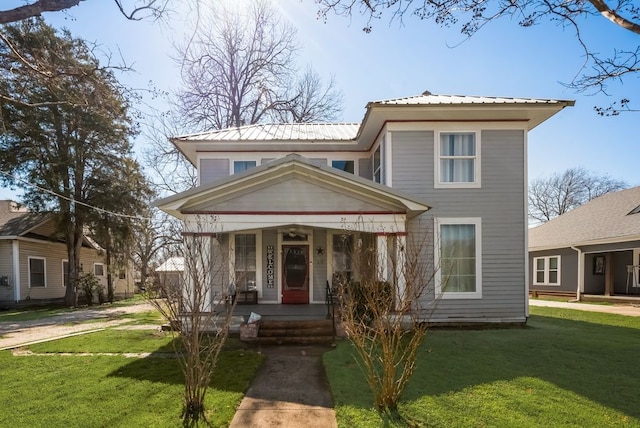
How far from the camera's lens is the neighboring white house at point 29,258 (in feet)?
59.7

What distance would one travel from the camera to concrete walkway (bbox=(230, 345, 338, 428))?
170 inches

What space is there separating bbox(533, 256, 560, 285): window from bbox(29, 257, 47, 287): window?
28565mm

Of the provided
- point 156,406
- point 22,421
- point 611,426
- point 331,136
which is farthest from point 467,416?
point 331,136

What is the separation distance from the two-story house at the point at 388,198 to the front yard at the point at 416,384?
1.86 meters

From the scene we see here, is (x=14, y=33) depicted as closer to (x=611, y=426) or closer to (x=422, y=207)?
(x=422, y=207)

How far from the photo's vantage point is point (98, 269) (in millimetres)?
26125

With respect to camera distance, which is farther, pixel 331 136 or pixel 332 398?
pixel 331 136

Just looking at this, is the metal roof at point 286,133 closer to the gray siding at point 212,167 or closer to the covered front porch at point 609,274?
the gray siding at point 212,167

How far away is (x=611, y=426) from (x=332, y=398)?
10.8ft

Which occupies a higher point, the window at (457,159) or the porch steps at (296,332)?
the window at (457,159)

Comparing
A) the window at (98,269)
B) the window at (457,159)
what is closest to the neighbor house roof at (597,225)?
the window at (457,159)

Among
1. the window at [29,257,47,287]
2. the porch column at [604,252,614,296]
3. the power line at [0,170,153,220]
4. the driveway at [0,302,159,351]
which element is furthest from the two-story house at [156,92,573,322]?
the window at [29,257,47,287]

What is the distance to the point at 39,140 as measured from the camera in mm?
17469

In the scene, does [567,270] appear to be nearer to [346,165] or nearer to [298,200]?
[346,165]
